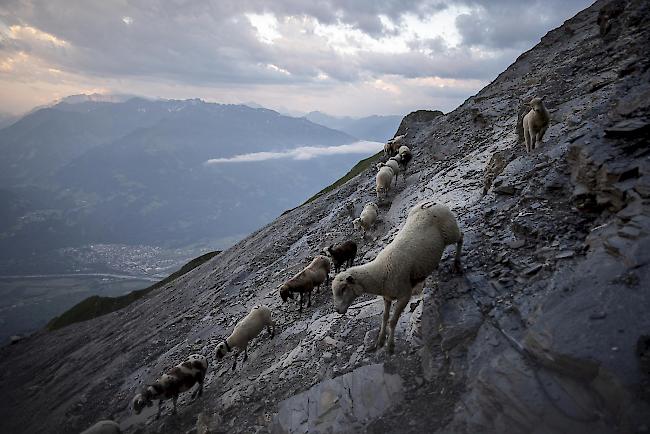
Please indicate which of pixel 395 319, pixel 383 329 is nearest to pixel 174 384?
pixel 383 329

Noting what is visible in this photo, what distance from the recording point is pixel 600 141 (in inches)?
401

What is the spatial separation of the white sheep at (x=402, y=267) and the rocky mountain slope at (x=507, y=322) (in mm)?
705

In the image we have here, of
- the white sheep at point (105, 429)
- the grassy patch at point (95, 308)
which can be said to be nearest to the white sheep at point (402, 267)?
the white sheep at point (105, 429)

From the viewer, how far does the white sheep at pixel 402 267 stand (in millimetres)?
9859

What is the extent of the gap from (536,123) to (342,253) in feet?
33.4

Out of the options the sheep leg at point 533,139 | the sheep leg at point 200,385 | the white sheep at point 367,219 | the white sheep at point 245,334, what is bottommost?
the sheep leg at point 200,385

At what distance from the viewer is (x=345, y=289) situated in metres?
10.2

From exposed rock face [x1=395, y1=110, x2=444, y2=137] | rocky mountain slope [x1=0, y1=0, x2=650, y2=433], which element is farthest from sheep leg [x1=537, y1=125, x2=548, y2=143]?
exposed rock face [x1=395, y1=110, x2=444, y2=137]

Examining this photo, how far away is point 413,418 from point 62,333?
56.9 m

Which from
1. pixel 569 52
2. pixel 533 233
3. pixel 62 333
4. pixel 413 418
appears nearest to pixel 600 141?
pixel 533 233

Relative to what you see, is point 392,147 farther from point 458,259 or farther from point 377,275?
point 377,275

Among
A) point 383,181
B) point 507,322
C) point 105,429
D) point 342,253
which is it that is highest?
point 383,181

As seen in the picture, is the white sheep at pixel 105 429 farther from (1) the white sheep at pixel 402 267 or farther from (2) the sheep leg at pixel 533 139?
(2) the sheep leg at pixel 533 139

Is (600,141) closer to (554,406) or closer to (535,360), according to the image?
(535,360)
